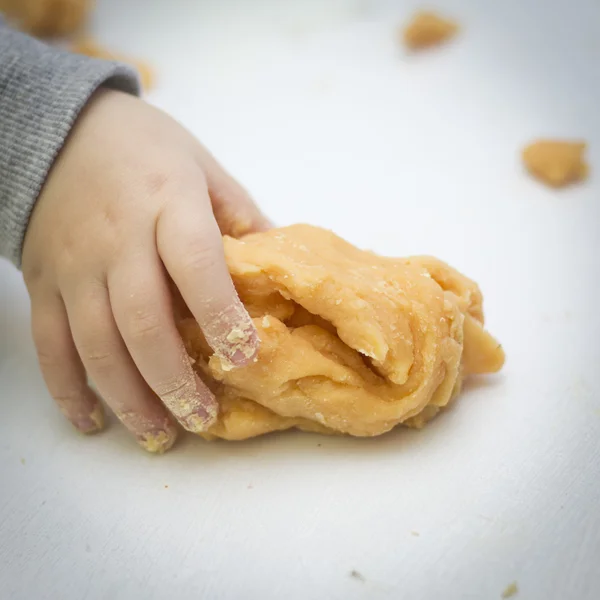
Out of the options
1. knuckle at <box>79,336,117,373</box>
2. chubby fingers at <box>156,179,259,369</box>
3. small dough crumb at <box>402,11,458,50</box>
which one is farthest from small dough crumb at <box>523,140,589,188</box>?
knuckle at <box>79,336,117,373</box>

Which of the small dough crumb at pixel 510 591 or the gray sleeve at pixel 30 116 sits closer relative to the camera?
the small dough crumb at pixel 510 591

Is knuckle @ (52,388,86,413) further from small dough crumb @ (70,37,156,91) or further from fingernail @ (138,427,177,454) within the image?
small dough crumb @ (70,37,156,91)

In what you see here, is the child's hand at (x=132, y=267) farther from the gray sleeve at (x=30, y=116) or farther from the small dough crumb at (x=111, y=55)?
the small dough crumb at (x=111, y=55)

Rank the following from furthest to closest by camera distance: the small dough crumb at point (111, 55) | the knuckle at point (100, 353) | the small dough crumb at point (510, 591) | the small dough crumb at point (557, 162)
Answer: the small dough crumb at point (111, 55), the small dough crumb at point (557, 162), the knuckle at point (100, 353), the small dough crumb at point (510, 591)

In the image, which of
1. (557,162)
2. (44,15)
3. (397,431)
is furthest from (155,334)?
(44,15)

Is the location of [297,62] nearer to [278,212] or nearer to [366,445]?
[278,212]

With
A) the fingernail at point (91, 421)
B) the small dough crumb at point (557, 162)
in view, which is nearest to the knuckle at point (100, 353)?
the fingernail at point (91, 421)
